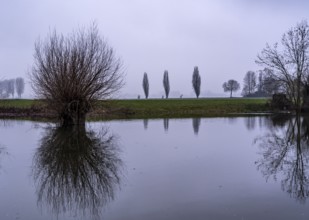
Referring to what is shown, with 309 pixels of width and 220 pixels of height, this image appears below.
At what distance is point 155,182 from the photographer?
256 inches

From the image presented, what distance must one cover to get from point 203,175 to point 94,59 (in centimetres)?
1411

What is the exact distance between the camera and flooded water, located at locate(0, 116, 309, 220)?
4.84 m

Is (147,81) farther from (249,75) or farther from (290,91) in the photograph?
(290,91)

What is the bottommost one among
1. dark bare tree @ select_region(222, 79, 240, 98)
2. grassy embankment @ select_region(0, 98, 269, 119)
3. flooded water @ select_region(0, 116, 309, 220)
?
flooded water @ select_region(0, 116, 309, 220)

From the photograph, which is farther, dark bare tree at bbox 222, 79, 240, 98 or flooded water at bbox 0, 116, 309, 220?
dark bare tree at bbox 222, 79, 240, 98

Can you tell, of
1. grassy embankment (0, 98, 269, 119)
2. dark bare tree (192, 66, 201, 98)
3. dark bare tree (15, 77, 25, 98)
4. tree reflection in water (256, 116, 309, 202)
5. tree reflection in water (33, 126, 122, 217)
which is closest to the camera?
tree reflection in water (33, 126, 122, 217)

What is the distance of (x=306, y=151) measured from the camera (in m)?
9.76

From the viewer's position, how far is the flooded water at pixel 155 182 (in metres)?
A: 4.84

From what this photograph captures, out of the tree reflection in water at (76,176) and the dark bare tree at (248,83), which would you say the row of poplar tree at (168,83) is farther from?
the tree reflection in water at (76,176)

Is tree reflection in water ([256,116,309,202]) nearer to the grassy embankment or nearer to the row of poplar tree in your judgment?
the grassy embankment

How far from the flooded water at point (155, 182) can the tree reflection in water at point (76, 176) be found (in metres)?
0.02

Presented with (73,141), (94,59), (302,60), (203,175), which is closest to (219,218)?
(203,175)

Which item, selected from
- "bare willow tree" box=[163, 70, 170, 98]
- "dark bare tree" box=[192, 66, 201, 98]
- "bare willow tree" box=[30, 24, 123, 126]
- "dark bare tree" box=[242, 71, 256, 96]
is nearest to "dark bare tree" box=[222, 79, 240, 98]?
"dark bare tree" box=[242, 71, 256, 96]

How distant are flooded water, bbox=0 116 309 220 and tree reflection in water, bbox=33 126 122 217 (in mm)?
17
